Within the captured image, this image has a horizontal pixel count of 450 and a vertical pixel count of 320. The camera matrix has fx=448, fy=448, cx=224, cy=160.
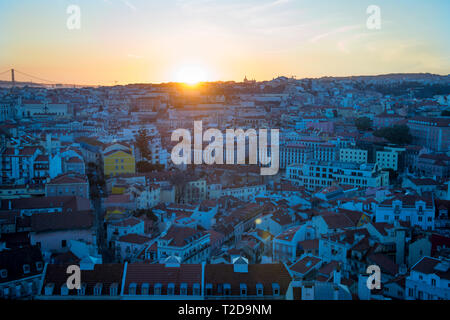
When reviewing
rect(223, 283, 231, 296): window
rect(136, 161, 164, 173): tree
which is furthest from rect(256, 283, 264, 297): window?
rect(136, 161, 164, 173): tree

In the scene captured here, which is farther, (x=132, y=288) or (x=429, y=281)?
(x=429, y=281)

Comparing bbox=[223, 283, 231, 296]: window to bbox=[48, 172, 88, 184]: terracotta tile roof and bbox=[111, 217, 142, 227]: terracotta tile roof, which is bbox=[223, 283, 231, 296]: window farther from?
bbox=[48, 172, 88, 184]: terracotta tile roof

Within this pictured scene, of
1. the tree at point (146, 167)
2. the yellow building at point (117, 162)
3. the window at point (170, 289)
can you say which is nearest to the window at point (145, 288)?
the window at point (170, 289)

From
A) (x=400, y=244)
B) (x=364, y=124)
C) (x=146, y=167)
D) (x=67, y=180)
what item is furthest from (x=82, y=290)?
(x=364, y=124)

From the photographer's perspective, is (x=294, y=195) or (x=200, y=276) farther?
(x=294, y=195)

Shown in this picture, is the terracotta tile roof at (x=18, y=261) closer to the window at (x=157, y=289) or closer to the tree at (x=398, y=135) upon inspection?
the window at (x=157, y=289)

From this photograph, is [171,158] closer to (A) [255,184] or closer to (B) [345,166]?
(A) [255,184]

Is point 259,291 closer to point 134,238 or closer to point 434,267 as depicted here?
point 434,267
